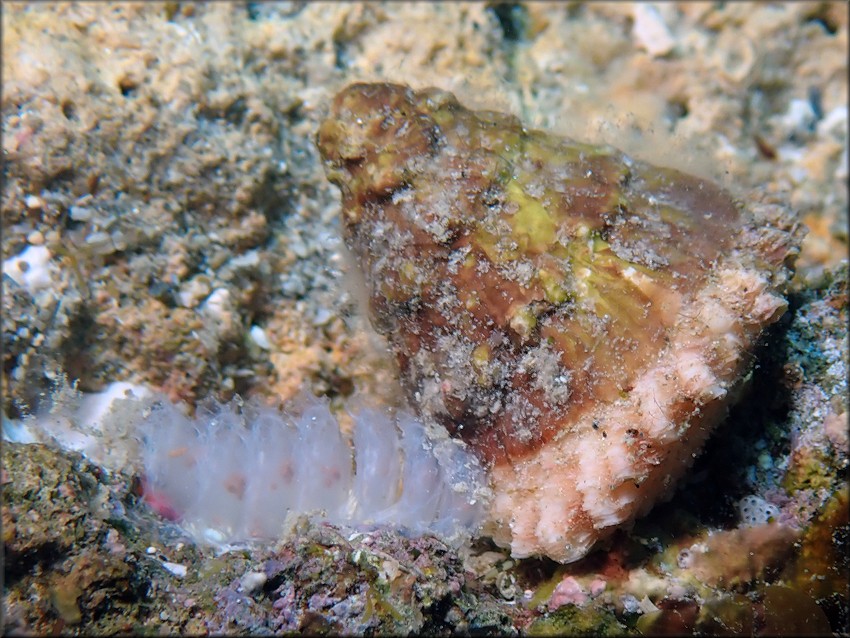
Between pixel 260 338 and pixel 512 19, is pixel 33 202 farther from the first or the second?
pixel 512 19

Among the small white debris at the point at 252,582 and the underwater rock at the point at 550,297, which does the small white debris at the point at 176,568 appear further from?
the underwater rock at the point at 550,297

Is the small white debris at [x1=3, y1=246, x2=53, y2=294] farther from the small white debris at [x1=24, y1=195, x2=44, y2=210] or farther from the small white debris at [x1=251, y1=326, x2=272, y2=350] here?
the small white debris at [x1=251, y1=326, x2=272, y2=350]

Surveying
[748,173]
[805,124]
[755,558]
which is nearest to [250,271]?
[755,558]

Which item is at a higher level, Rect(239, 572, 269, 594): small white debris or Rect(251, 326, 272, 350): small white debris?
Rect(251, 326, 272, 350): small white debris

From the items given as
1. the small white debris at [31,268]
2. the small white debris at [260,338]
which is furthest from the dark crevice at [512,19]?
the small white debris at [31,268]

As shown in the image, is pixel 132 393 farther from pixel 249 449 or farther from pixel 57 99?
pixel 57 99

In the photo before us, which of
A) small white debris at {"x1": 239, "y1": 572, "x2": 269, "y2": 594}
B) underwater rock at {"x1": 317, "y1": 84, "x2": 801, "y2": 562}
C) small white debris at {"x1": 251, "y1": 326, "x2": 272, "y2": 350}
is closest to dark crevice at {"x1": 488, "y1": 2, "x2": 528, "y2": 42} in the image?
underwater rock at {"x1": 317, "y1": 84, "x2": 801, "y2": 562}

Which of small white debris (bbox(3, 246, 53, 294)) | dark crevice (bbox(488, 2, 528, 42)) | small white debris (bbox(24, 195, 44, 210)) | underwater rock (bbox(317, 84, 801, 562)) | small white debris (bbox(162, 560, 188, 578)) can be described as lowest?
small white debris (bbox(162, 560, 188, 578))
